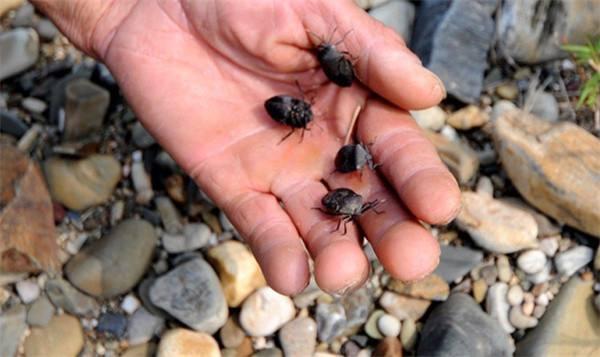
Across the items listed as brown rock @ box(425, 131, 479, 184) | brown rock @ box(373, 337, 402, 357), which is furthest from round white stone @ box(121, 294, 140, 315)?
brown rock @ box(425, 131, 479, 184)

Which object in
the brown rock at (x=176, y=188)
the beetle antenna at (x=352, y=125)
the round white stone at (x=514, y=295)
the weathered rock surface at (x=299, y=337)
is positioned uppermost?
the beetle antenna at (x=352, y=125)

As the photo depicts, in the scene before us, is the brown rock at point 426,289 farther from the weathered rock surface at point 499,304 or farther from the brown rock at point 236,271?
the brown rock at point 236,271

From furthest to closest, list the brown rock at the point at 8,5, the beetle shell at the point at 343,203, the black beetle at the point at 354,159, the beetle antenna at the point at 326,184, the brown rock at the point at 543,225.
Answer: the brown rock at the point at 8,5 → the brown rock at the point at 543,225 → the beetle antenna at the point at 326,184 → the black beetle at the point at 354,159 → the beetle shell at the point at 343,203

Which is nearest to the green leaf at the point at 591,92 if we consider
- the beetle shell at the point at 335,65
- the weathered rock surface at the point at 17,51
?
the beetle shell at the point at 335,65

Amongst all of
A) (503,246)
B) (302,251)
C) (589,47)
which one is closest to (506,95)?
(589,47)

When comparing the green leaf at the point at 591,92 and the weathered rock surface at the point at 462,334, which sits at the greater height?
the green leaf at the point at 591,92

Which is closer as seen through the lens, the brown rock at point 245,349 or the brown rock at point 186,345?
the brown rock at point 186,345

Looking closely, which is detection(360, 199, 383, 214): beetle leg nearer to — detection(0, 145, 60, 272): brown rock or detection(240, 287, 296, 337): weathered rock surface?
detection(240, 287, 296, 337): weathered rock surface

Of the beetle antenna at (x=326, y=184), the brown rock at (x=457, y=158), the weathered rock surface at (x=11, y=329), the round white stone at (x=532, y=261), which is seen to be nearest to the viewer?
the beetle antenna at (x=326, y=184)
